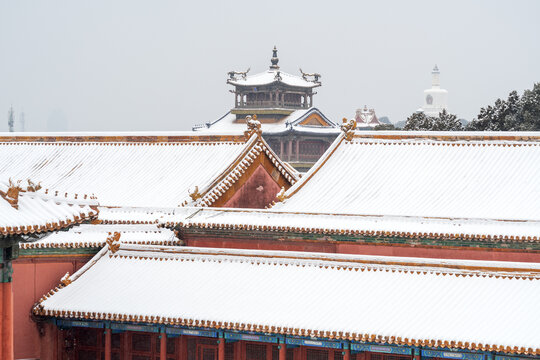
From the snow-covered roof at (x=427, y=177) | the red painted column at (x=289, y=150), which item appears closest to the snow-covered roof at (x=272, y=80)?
the red painted column at (x=289, y=150)

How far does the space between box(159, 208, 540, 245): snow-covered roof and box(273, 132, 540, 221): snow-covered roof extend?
1.36 metres

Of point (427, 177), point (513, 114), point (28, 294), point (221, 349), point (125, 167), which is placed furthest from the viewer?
point (513, 114)

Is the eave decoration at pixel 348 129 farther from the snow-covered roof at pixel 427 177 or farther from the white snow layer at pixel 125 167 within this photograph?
the white snow layer at pixel 125 167

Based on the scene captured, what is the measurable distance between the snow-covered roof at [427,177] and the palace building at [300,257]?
0.06 metres

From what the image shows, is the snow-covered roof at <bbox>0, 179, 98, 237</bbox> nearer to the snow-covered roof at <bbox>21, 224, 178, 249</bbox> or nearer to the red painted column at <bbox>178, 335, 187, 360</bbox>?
the snow-covered roof at <bbox>21, 224, 178, 249</bbox>

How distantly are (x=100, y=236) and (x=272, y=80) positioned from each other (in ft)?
202

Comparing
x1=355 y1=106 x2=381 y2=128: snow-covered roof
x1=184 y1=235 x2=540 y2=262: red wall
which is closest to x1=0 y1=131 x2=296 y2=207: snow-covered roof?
x1=184 y1=235 x2=540 y2=262: red wall

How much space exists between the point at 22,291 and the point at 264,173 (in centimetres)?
1204

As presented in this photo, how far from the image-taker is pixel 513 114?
220 ft

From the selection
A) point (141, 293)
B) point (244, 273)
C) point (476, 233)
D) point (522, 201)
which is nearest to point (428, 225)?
point (476, 233)

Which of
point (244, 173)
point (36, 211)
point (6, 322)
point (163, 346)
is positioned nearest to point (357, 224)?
point (244, 173)

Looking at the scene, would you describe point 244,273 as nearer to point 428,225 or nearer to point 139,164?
point 428,225

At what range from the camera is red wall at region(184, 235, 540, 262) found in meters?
29.3

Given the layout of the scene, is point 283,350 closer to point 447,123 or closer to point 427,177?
point 427,177
